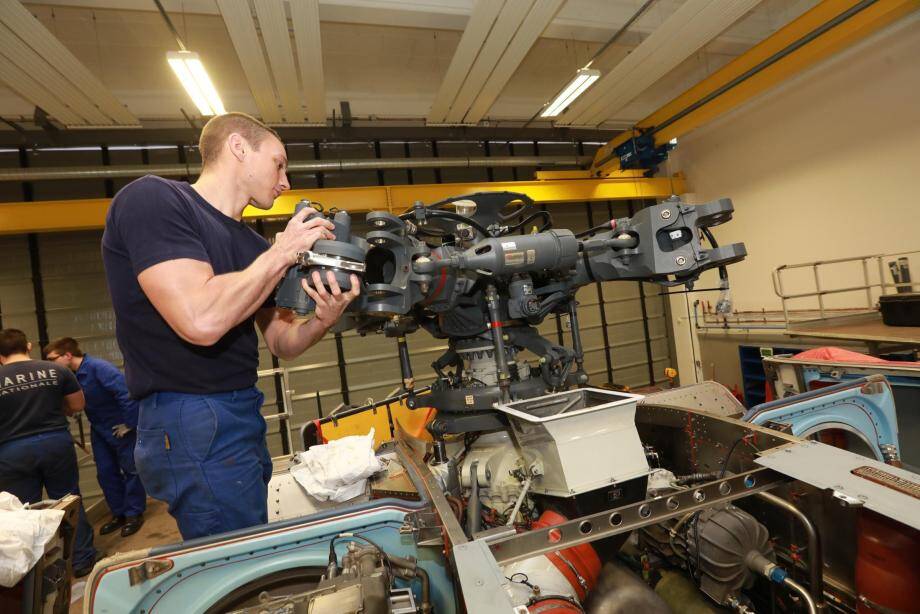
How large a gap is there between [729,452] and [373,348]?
20.6 feet

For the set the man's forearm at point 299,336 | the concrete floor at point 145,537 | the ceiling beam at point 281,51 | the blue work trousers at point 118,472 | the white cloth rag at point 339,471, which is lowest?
the concrete floor at point 145,537

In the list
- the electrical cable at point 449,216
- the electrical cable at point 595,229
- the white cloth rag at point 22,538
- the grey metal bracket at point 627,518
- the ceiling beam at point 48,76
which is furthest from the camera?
the ceiling beam at point 48,76

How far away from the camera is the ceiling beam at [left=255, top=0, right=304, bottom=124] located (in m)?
4.12

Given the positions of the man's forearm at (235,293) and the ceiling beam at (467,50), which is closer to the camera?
the man's forearm at (235,293)

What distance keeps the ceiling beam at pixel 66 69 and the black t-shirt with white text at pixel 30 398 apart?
10.4ft

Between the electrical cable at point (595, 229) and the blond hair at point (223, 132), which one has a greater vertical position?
the blond hair at point (223, 132)

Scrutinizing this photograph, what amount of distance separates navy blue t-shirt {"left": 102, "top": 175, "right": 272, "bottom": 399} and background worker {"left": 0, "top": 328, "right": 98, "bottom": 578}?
134 inches

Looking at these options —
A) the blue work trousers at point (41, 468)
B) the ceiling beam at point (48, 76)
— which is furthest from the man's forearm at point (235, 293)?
the ceiling beam at point (48, 76)

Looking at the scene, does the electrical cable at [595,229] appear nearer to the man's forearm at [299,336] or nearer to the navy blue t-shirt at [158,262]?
the man's forearm at [299,336]

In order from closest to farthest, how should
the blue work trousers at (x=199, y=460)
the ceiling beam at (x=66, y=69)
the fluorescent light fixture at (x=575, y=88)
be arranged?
the blue work trousers at (x=199, y=460) → the ceiling beam at (x=66, y=69) → the fluorescent light fixture at (x=575, y=88)

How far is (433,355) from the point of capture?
7965mm

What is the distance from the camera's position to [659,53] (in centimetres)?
547

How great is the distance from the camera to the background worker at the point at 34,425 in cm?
358

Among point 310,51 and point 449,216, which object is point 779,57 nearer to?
point 310,51
